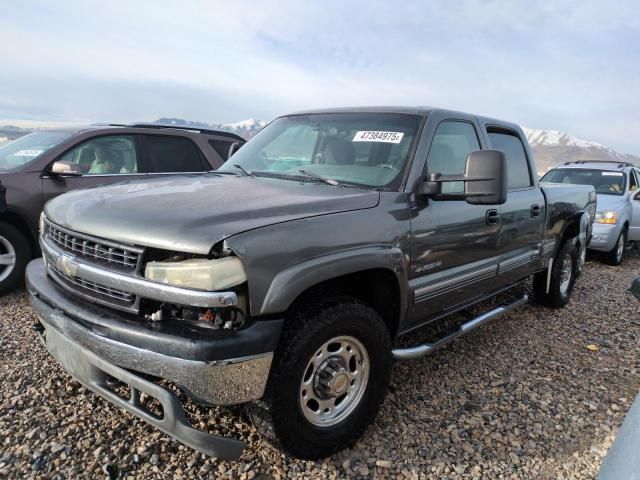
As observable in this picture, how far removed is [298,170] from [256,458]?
1.72 meters

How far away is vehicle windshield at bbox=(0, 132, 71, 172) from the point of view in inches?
190

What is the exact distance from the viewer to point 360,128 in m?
3.15

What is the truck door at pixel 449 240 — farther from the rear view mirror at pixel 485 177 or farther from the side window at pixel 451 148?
the rear view mirror at pixel 485 177

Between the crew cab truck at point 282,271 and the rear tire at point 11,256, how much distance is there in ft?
6.76

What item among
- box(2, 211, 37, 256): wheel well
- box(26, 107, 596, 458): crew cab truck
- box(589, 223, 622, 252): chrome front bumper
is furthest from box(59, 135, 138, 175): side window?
box(589, 223, 622, 252): chrome front bumper

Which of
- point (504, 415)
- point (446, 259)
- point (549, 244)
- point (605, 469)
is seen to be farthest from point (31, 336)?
point (549, 244)

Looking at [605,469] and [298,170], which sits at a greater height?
[298,170]

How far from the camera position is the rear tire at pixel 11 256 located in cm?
447

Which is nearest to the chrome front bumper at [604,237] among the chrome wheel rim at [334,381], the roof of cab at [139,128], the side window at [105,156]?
the roof of cab at [139,128]

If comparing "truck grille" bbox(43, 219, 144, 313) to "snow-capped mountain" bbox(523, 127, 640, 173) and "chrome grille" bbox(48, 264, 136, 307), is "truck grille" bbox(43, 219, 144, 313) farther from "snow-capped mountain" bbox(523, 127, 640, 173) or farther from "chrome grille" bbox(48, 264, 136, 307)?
"snow-capped mountain" bbox(523, 127, 640, 173)

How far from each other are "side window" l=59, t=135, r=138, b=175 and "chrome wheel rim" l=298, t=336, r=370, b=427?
3.89m

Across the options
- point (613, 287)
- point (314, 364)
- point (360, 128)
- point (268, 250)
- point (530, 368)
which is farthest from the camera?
point (613, 287)

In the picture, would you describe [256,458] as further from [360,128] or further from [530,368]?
[530,368]

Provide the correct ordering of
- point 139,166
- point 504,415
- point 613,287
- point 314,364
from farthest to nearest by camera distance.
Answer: point 613,287 < point 139,166 < point 504,415 < point 314,364
